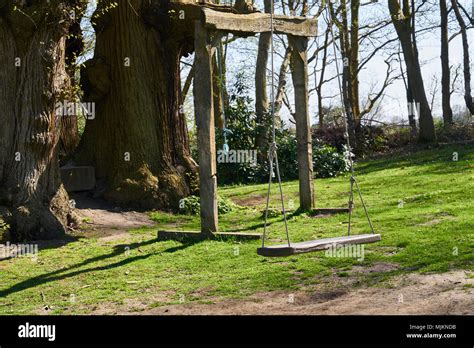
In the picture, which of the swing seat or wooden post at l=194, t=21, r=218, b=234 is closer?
the swing seat

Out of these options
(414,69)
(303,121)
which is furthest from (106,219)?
(414,69)

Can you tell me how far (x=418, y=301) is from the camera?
341 inches

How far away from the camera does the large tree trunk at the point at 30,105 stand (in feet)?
45.6

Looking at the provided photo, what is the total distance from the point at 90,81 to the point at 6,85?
10.5 feet

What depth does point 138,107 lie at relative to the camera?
16.8 meters

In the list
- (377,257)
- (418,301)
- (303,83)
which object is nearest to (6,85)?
(303,83)

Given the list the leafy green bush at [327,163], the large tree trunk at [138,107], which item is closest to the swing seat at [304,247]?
the large tree trunk at [138,107]

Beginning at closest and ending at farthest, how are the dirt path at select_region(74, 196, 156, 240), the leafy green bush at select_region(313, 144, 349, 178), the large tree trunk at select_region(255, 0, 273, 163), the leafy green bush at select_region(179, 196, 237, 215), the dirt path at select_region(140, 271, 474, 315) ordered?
the dirt path at select_region(140, 271, 474, 315) → the dirt path at select_region(74, 196, 156, 240) → the leafy green bush at select_region(179, 196, 237, 215) → the leafy green bush at select_region(313, 144, 349, 178) → the large tree trunk at select_region(255, 0, 273, 163)

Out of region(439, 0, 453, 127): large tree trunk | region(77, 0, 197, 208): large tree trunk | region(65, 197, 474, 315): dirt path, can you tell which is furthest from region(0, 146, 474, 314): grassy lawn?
region(439, 0, 453, 127): large tree trunk

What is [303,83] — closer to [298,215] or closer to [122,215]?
[298,215]

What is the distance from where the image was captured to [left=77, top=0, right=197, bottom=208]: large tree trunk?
1664cm

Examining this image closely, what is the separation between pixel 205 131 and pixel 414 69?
15.6m

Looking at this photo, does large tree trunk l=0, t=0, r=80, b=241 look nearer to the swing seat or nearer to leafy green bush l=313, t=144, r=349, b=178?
the swing seat

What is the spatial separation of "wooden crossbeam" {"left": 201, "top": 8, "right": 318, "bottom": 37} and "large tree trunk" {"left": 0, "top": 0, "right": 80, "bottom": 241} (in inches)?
107
